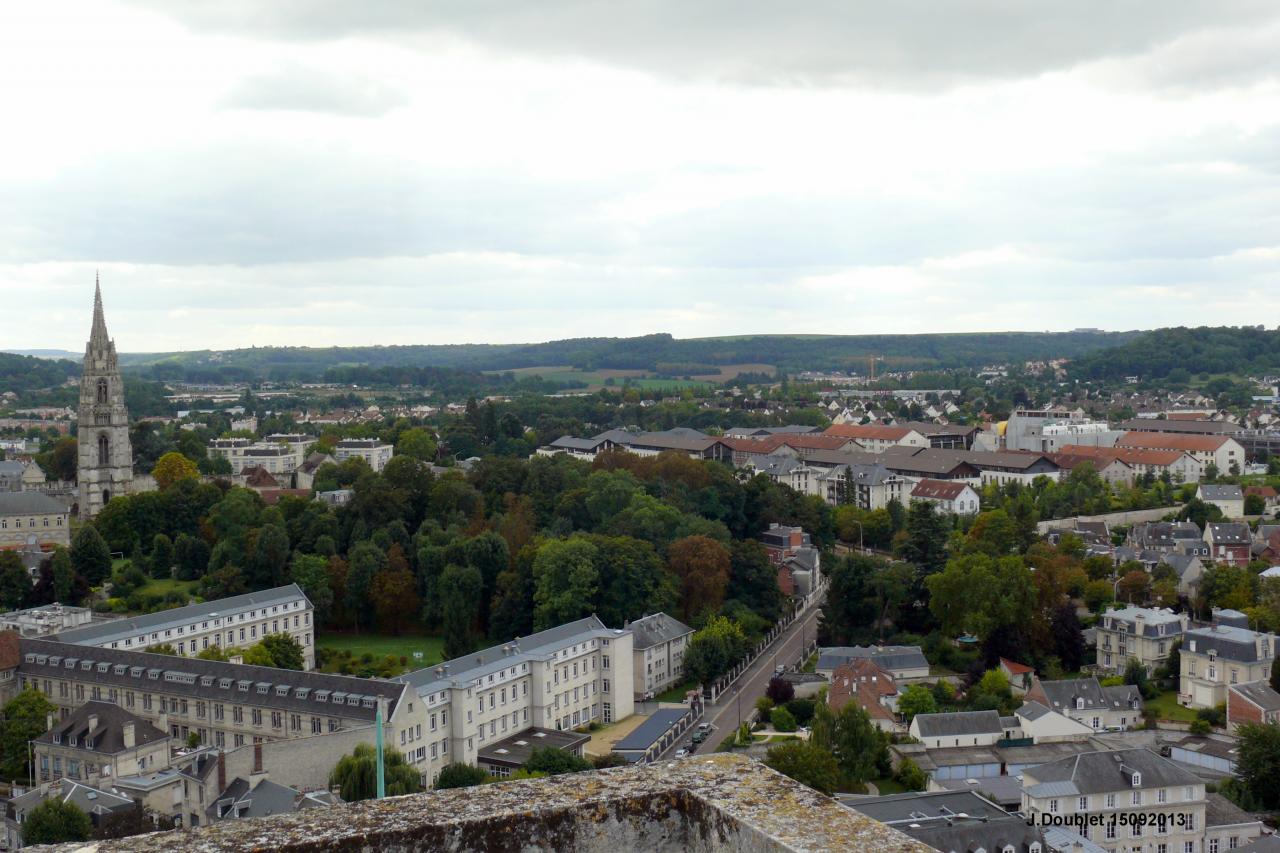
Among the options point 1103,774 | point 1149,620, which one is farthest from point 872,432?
point 1103,774

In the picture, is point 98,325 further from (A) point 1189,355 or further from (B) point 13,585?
(A) point 1189,355

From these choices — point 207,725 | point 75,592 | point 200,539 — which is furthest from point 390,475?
point 207,725

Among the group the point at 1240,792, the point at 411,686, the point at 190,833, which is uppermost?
the point at 190,833

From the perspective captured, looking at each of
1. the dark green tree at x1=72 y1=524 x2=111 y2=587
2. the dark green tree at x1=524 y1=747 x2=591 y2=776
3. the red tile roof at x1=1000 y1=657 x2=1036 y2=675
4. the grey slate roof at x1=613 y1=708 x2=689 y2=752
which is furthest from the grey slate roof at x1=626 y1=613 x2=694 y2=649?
the dark green tree at x1=72 y1=524 x2=111 y2=587

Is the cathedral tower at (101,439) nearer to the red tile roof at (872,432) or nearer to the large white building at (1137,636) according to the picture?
the large white building at (1137,636)

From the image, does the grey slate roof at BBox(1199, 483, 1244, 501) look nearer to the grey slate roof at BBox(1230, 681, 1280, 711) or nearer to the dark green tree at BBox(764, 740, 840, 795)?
the grey slate roof at BBox(1230, 681, 1280, 711)

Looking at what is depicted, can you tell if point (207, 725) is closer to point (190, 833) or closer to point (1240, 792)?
point (1240, 792)
